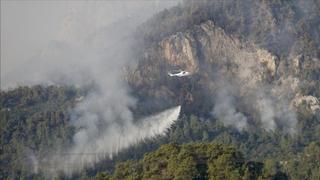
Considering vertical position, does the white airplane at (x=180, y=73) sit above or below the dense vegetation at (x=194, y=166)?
below

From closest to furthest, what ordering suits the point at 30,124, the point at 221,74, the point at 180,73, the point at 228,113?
the point at 30,124, the point at 228,113, the point at 180,73, the point at 221,74

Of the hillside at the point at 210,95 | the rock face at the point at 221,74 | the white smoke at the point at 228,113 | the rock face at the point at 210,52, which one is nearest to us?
the hillside at the point at 210,95

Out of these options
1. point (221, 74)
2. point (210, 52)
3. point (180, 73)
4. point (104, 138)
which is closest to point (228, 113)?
point (221, 74)

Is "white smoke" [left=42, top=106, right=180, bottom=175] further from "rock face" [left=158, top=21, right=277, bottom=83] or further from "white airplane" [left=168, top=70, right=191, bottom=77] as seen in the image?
"rock face" [left=158, top=21, right=277, bottom=83]

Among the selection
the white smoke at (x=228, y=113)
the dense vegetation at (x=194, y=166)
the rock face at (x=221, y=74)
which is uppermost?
the dense vegetation at (x=194, y=166)

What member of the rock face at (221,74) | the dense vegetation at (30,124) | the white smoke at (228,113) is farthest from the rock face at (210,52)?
the dense vegetation at (30,124)

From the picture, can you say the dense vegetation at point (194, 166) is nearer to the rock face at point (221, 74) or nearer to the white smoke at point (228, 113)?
the white smoke at point (228, 113)

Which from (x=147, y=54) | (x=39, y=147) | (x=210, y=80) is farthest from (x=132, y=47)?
(x=39, y=147)

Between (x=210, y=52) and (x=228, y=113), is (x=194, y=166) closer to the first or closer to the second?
(x=228, y=113)

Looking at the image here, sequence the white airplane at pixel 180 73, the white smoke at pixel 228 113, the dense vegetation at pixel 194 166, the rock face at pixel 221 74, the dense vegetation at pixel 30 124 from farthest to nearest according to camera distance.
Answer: the white airplane at pixel 180 73 < the rock face at pixel 221 74 < the white smoke at pixel 228 113 < the dense vegetation at pixel 30 124 < the dense vegetation at pixel 194 166

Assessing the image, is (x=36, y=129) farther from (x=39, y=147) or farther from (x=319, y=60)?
(x=319, y=60)

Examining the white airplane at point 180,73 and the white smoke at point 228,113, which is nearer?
the white smoke at point 228,113

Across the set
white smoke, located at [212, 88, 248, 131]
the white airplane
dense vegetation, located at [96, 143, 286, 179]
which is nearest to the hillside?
white smoke, located at [212, 88, 248, 131]
